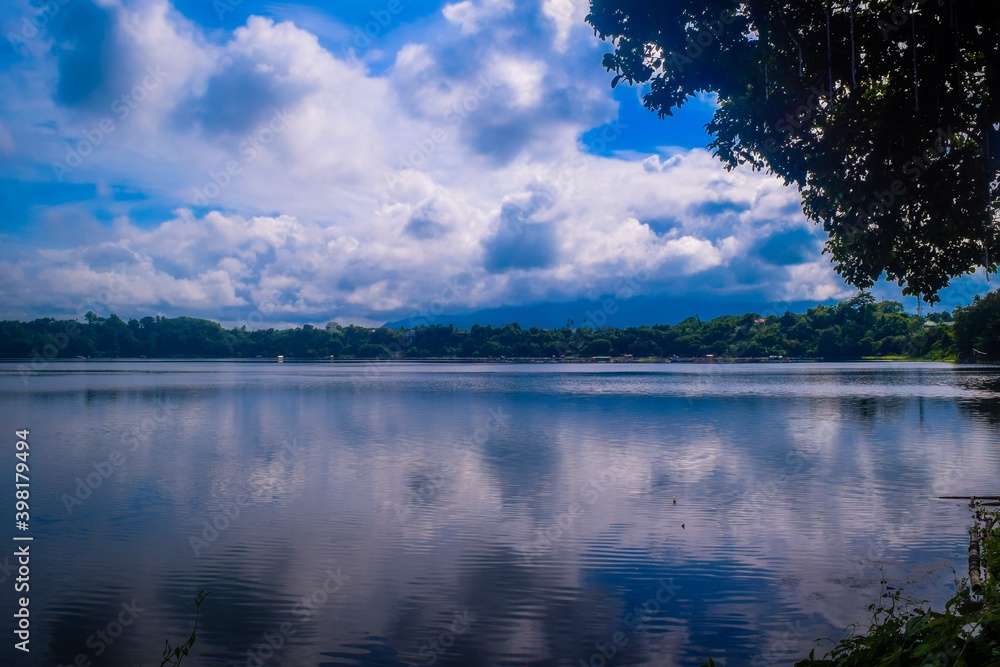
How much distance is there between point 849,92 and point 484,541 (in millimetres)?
12480

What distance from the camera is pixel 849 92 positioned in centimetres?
1630

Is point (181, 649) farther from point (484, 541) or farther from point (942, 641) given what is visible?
point (484, 541)

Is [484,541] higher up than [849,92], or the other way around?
[849,92]

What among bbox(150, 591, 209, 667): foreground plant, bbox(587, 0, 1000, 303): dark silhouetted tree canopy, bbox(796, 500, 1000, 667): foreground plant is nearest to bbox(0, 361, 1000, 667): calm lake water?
bbox(150, 591, 209, 667): foreground plant

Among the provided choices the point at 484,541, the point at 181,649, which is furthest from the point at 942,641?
the point at 484,541

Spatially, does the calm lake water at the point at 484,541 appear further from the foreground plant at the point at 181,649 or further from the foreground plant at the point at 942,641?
the foreground plant at the point at 942,641

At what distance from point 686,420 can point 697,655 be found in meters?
35.0

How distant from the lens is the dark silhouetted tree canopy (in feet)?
49.1

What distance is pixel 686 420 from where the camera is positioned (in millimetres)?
44531

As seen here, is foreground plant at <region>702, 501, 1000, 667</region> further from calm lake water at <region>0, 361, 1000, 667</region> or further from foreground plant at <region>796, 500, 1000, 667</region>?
calm lake water at <region>0, 361, 1000, 667</region>

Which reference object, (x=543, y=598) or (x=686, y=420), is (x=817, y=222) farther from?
(x=686, y=420)

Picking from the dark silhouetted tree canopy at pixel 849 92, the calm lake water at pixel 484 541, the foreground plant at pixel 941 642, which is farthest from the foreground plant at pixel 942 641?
the dark silhouetted tree canopy at pixel 849 92

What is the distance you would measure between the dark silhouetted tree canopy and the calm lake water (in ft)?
23.4

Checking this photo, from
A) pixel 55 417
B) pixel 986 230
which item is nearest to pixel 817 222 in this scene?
pixel 986 230
